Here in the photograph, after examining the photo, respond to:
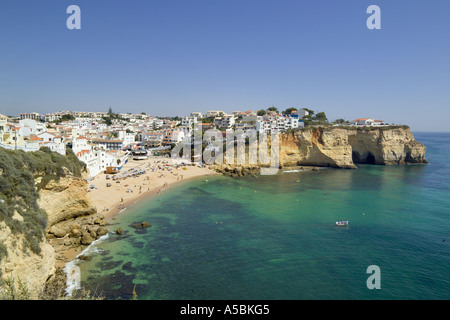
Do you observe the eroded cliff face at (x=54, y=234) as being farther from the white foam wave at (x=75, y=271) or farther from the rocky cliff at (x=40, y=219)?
the white foam wave at (x=75, y=271)

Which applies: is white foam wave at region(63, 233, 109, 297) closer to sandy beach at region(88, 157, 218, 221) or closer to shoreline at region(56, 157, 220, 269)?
shoreline at region(56, 157, 220, 269)

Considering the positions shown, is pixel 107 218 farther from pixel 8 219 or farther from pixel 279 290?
pixel 279 290

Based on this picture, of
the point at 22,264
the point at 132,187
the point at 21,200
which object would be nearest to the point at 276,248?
the point at 22,264

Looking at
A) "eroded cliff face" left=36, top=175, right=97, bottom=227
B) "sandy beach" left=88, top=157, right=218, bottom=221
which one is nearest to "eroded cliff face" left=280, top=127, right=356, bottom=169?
"sandy beach" left=88, top=157, right=218, bottom=221

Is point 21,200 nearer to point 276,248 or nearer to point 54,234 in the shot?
point 54,234

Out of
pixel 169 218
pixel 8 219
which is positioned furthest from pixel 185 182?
pixel 8 219

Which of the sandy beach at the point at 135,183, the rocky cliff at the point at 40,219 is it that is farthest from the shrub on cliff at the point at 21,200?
the sandy beach at the point at 135,183
